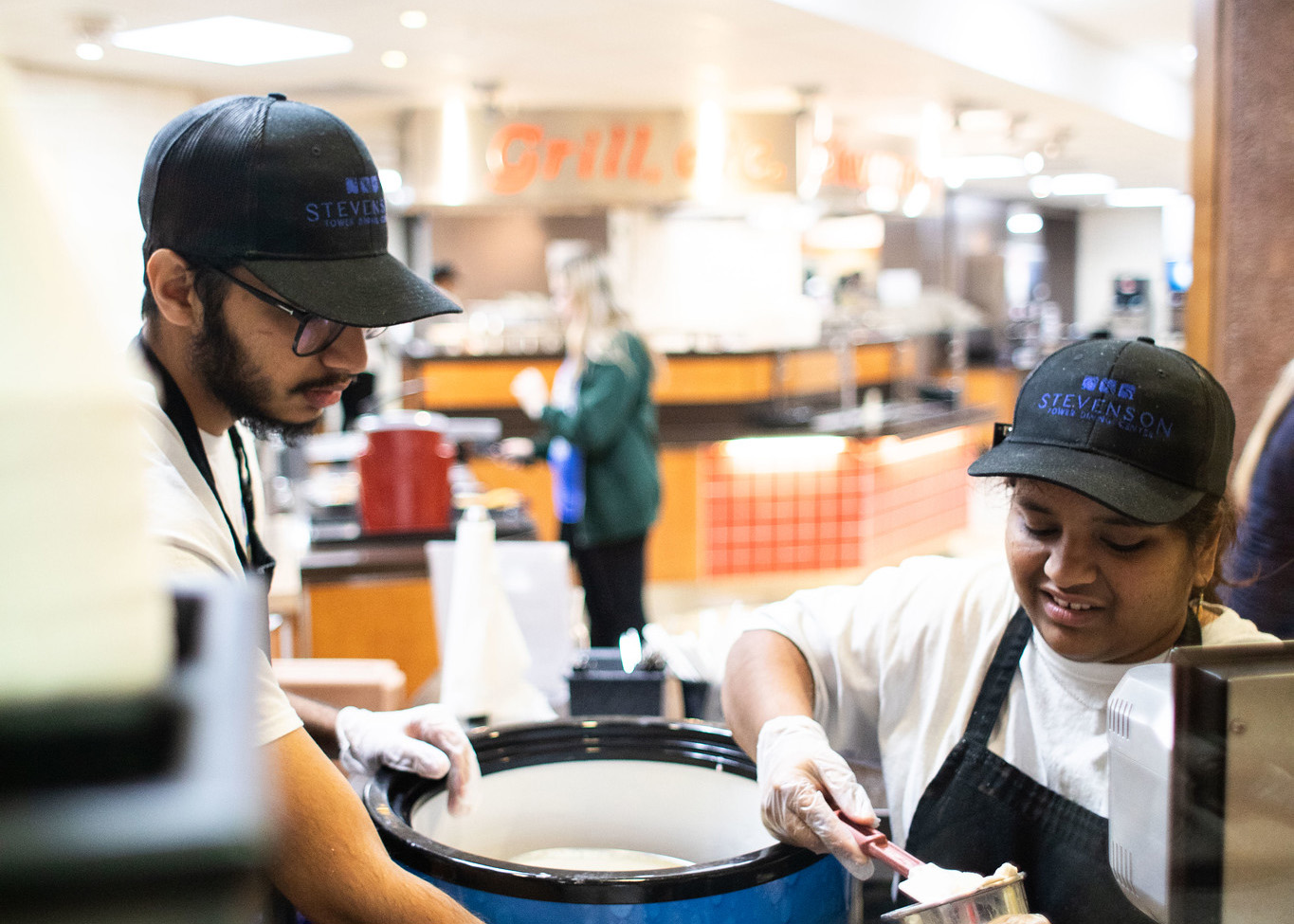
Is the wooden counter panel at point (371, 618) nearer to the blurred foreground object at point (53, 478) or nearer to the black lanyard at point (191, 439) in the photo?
the black lanyard at point (191, 439)

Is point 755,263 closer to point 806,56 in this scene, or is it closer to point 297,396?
point 806,56

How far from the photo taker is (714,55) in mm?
6070

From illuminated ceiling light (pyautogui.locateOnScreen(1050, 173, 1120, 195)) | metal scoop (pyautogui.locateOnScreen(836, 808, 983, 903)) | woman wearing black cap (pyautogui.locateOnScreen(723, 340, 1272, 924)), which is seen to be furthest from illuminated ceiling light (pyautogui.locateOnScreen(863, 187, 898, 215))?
metal scoop (pyautogui.locateOnScreen(836, 808, 983, 903))

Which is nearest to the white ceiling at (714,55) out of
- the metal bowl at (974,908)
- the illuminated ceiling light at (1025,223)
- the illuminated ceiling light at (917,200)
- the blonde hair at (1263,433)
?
the illuminated ceiling light at (917,200)

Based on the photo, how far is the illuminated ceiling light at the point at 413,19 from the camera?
5055mm

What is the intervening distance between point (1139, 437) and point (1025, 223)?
17.5m

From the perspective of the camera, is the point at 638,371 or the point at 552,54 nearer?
the point at 638,371

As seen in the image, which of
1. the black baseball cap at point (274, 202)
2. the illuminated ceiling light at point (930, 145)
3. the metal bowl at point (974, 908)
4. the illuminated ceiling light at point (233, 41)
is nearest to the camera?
the metal bowl at point (974, 908)

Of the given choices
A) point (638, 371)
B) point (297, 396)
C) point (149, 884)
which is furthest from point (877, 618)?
point (638, 371)

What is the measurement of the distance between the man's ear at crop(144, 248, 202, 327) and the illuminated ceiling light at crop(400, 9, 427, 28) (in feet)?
14.5

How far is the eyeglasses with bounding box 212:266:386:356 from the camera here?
3.42 feet

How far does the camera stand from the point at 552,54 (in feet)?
19.8

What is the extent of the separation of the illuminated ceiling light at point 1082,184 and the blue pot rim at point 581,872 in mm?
13315

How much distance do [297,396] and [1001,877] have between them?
0.80m
